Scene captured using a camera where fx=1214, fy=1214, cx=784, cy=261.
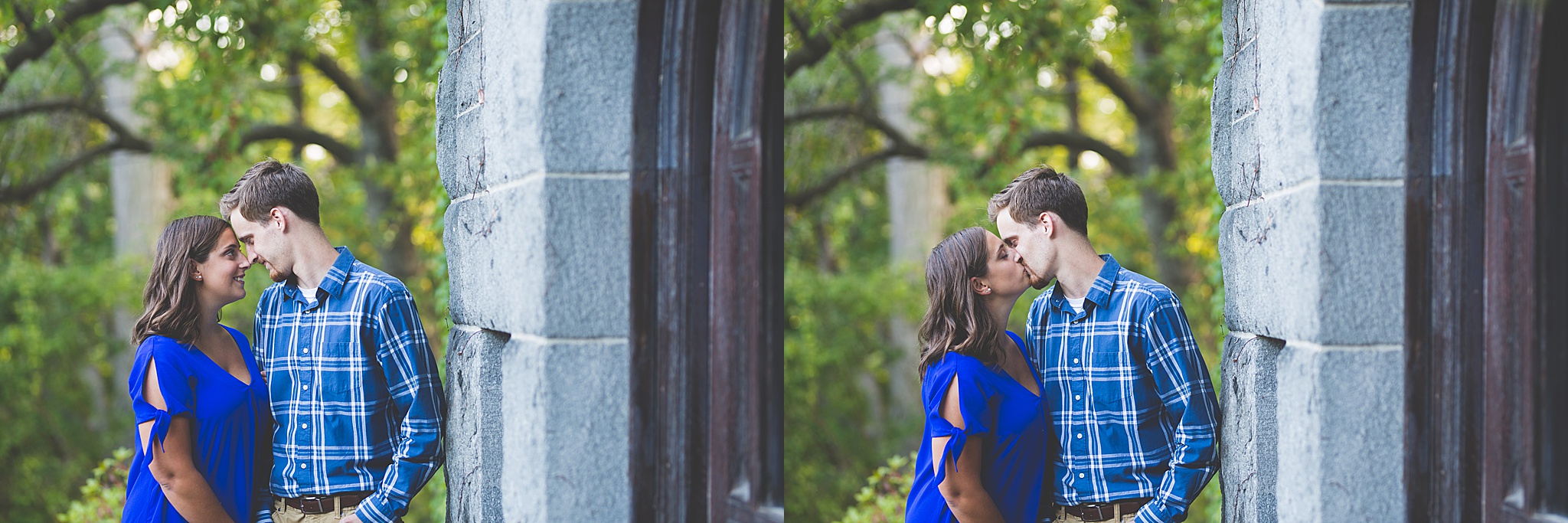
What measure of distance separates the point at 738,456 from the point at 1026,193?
99 cm

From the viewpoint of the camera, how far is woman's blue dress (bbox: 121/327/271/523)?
10.1ft

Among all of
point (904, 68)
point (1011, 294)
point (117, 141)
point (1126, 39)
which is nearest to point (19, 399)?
point (117, 141)

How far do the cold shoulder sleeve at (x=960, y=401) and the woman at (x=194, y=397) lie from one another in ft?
5.83

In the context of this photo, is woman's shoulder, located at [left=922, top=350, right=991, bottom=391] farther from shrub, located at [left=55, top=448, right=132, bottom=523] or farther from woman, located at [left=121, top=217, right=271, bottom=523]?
shrub, located at [left=55, top=448, right=132, bottom=523]

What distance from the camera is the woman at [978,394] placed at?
116 inches

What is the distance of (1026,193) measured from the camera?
3.04m

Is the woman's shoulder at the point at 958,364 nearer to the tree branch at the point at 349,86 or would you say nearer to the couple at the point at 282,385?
the couple at the point at 282,385

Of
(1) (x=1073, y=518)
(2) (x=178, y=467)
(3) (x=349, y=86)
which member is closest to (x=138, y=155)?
(3) (x=349, y=86)

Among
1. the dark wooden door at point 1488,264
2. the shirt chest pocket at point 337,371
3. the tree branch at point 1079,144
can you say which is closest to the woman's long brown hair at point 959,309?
the dark wooden door at point 1488,264

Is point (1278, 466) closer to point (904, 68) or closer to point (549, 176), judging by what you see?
point (549, 176)

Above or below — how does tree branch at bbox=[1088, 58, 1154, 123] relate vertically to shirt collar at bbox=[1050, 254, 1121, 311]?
above

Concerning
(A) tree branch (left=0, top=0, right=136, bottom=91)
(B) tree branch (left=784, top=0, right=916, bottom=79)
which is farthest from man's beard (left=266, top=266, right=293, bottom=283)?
(A) tree branch (left=0, top=0, right=136, bottom=91)

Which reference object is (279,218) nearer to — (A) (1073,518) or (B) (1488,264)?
Result: (A) (1073,518)

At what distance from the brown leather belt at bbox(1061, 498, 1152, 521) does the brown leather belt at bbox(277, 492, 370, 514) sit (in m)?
1.80
